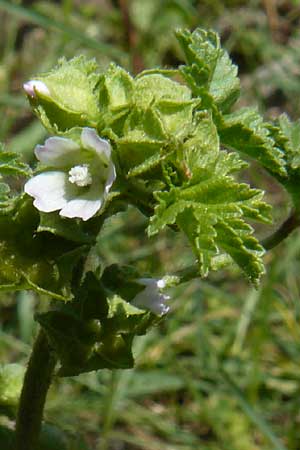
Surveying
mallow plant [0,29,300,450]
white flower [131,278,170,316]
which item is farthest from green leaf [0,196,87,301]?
white flower [131,278,170,316]

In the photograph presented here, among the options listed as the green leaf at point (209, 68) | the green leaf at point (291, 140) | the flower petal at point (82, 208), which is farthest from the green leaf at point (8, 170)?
the green leaf at point (291, 140)

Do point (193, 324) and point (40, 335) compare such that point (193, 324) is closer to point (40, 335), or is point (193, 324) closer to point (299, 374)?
point (299, 374)

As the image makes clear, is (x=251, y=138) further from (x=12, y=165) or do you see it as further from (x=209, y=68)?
(x=12, y=165)

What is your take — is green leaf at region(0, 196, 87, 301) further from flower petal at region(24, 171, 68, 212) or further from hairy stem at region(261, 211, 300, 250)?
hairy stem at region(261, 211, 300, 250)

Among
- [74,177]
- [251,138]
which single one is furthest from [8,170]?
[251,138]

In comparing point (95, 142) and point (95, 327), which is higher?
point (95, 142)

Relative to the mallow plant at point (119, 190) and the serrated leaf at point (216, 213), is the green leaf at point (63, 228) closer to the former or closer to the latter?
the mallow plant at point (119, 190)
